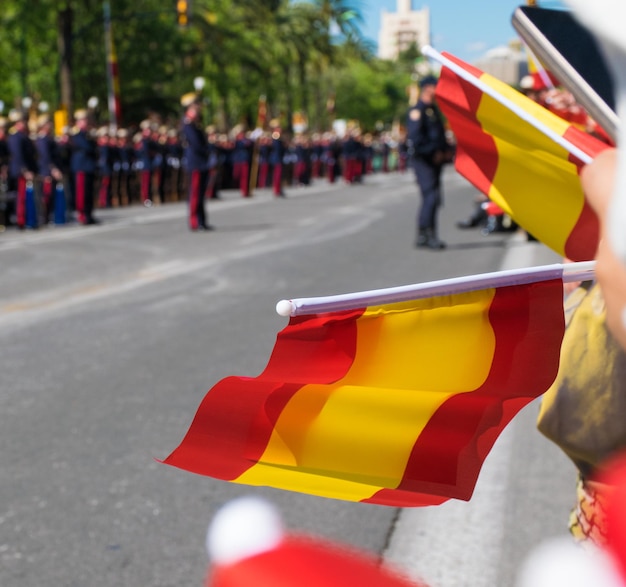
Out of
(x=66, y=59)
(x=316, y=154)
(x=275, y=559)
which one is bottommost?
(x=316, y=154)

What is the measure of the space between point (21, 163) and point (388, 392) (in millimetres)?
17652

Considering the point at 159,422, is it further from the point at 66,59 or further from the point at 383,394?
the point at 66,59

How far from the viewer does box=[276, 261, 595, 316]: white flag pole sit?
148 cm

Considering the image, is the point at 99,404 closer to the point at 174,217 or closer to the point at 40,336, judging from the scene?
the point at 40,336

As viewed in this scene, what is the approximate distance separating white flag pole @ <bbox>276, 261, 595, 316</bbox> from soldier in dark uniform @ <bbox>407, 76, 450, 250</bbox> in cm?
1079

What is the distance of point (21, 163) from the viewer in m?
18.3

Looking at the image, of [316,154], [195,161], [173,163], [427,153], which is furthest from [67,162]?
[316,154]

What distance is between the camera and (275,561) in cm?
86

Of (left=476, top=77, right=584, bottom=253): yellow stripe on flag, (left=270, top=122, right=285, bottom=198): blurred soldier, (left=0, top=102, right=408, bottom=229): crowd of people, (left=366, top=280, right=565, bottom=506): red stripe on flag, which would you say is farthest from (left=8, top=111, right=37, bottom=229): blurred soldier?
(left=366, top=280, right=565, bottom=506): red stripe on flag

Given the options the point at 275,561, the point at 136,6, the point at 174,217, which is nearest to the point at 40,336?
the point at 275,561

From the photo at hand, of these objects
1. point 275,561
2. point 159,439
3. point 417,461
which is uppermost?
point 275,561

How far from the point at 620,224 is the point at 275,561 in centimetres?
39

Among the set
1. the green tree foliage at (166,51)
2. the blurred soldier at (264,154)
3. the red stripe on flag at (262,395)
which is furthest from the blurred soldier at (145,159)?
the red stripe on flag at (262,395)

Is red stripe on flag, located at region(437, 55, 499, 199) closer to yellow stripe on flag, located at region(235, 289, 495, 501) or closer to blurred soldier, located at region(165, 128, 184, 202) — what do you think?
yellow stripe on flag, located at region(235, 289, 495, 501)
